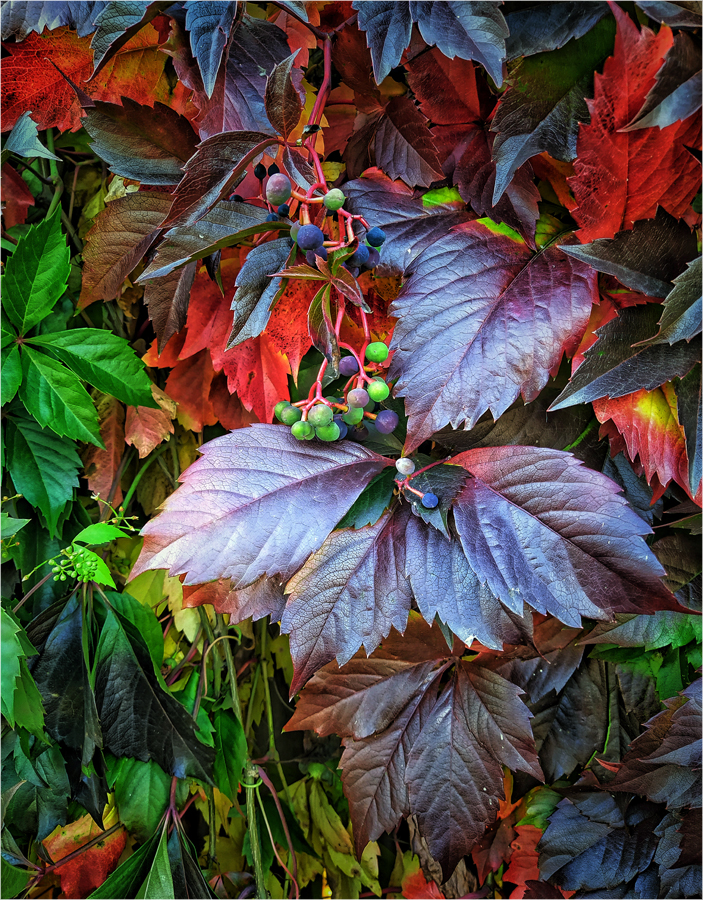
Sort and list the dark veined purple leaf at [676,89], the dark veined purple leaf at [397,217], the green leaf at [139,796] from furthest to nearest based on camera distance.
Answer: the green leaf at [139,796] < the dark veined purple leaf at [397,217] < the dark veined purple leaf at [676,89]

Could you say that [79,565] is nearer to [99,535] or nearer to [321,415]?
[99,535]

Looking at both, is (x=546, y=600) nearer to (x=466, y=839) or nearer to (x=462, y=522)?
(x=462, y=522)

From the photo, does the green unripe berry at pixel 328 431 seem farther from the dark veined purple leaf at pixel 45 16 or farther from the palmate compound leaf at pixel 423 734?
the dark veined purple leaf at pixel 45 16

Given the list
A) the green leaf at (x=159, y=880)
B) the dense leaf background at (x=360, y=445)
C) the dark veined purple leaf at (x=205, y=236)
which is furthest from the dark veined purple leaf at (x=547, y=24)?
the green leaf at (x=159, y=880)

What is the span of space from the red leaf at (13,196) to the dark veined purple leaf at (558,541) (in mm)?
590

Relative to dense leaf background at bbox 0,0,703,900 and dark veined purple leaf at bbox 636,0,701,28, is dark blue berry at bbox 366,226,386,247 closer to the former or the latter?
dense leaf background at bbox 0,0,703,900

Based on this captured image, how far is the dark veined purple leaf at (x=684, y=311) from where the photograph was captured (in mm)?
459

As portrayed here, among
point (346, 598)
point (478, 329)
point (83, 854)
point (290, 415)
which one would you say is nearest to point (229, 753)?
point (83, 854)

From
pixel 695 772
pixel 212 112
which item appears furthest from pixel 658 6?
pixel 695 772

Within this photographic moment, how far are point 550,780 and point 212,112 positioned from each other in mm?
733

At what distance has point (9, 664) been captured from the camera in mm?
490

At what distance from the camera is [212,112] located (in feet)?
1.58

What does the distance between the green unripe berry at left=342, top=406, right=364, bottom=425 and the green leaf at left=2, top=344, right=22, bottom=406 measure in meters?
0.35

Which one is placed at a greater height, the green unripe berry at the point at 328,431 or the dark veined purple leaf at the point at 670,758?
the green unripe berry at the point at 328,431
